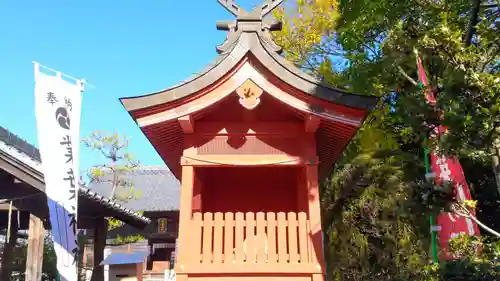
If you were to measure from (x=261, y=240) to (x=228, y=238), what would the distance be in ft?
1.50

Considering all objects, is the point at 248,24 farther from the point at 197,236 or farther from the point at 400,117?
the point at 197,236

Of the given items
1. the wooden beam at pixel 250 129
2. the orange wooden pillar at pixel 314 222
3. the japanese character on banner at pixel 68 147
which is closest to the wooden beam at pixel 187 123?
the wooden beam at pixel 250 129

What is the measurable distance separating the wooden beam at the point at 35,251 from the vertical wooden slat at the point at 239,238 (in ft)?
13.6

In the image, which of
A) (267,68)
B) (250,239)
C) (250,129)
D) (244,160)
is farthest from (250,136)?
(250,239)

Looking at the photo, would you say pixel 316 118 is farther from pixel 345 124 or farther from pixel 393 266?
pixel 393 266

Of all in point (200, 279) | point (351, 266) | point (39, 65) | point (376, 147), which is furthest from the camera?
point (351, 266)

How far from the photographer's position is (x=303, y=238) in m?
5.63

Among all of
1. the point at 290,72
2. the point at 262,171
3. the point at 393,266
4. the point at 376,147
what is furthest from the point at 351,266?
the point at 290,72

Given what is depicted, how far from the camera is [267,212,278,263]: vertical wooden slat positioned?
5.54 meters

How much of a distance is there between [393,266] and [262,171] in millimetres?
5229

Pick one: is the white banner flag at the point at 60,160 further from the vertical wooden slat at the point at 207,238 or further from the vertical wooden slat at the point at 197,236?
the vertical wooden slat at the point at 207,238

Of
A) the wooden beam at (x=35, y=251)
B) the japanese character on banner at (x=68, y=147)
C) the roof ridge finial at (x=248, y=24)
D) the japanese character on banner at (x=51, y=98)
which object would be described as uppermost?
the roof ridge finial at (x=248, y=24)

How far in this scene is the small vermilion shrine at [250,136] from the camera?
18.1ft

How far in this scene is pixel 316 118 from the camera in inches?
230
